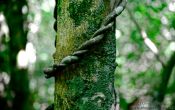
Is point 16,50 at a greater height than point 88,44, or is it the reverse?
point 16,50

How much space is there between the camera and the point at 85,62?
117 cm

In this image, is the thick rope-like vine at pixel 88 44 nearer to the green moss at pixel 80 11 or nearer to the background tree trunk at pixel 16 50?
the green moss at pixel 80 11

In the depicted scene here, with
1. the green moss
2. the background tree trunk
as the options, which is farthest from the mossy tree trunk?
the background tree trunk

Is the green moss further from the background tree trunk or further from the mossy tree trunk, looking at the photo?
the background tree trunk

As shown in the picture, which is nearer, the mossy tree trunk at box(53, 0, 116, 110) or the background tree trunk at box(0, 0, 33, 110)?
the mossy tree trunk at box(53, 0, 116, 110)

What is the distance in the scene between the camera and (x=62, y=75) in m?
1.19

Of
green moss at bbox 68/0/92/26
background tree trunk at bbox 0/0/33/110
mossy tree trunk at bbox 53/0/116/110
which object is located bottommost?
mossy tree trunk at bbox 53/0/116/110

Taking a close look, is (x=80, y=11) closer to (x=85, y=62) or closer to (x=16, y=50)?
(x=85, y=62)

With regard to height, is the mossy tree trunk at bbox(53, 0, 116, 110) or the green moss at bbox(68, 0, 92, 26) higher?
the green moss at bbox(68, 0, 92, 26)

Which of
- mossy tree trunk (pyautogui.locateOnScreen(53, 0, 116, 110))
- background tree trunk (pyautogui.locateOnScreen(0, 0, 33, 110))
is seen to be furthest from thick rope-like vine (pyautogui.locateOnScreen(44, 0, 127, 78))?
background tree trunk (pyautogui.locateOnScreen(0, 0, 33, 110))

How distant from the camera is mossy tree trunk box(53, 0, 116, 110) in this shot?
1170 mm

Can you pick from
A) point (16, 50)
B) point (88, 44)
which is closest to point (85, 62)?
point (88, 44)

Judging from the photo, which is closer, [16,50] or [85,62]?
[85,62]

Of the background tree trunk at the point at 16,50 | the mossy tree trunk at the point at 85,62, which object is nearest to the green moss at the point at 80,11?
the mossy tree trunk at the point at 85,62
